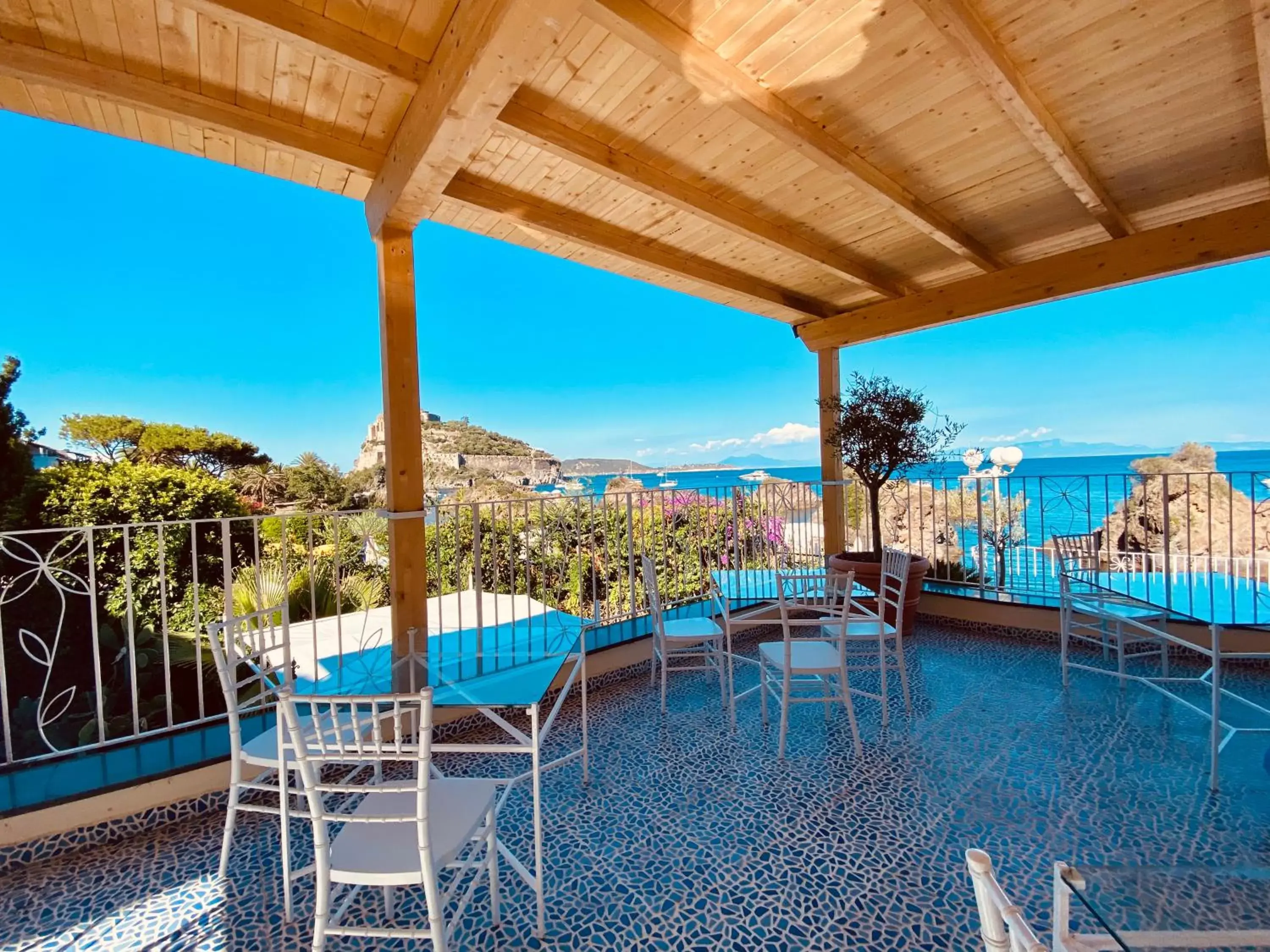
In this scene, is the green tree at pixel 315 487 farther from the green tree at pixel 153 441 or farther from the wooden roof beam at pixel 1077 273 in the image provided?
the wooden roof beam at pixel 1077 273

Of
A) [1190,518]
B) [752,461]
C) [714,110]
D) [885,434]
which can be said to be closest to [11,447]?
[714,110]

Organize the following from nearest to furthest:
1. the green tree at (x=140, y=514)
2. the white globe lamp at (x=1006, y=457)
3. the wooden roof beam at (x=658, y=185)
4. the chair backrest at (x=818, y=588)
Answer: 1. the wooden roof beam at (x=658, y=185)
2. the chair backrest at (x=818, y=588)
3. the green tree at (x=140, y=514)
4. the white globe lamp at (x=1006, y=457)

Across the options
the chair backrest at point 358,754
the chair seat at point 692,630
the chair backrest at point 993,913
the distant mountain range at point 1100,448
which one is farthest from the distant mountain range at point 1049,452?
the chair backrest at point 993,913

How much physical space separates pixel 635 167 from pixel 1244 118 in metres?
2.83

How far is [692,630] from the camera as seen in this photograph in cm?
303

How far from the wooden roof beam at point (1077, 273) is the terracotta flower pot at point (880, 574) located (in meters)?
1.92

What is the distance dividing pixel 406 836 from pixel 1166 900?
151cm

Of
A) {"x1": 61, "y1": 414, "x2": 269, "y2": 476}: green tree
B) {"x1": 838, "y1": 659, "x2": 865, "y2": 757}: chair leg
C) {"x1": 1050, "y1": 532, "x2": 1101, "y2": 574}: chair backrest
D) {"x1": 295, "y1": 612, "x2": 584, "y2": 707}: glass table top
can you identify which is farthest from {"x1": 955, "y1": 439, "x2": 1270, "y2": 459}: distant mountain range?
{"x1": 61, "y1": 414, "x2": 269, "y2": 476}: green tree

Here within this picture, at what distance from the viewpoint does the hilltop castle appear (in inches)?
743

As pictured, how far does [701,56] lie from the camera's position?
192 cm

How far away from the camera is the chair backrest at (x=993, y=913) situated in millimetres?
600

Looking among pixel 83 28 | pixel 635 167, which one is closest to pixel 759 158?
pixel 635 167

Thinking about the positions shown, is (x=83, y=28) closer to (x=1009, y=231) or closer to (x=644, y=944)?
(x=644, y=944)

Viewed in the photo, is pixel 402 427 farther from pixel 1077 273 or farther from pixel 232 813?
pixel 1077 273
